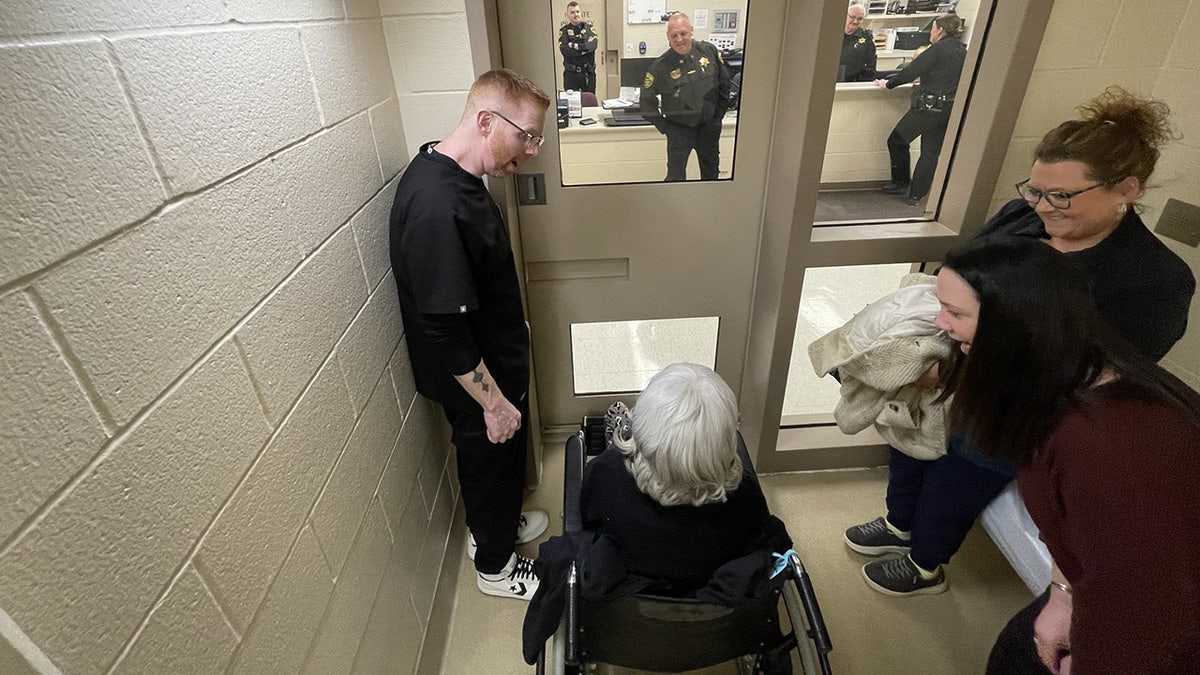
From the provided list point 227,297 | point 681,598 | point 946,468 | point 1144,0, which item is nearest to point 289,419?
point 227,297

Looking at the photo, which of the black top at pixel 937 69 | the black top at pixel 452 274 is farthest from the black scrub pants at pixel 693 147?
the black top at pixel 937 69

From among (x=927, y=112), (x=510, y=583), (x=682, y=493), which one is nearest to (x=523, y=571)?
(x=510, y=583)

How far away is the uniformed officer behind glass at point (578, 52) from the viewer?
1.64 m

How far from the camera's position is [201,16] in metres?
0.76

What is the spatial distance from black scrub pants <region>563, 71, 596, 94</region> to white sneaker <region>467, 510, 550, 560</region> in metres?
1.49

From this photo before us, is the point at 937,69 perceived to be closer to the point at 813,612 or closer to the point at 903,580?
the point at 903,580

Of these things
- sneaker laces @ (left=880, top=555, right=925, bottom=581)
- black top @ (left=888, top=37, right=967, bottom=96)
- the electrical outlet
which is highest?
black top @ (left=888, top=37, right=967, bottom=96)

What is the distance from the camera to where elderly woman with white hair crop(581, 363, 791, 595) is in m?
1.07

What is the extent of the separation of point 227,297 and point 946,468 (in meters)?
1.74

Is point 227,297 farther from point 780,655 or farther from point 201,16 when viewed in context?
point 780,655

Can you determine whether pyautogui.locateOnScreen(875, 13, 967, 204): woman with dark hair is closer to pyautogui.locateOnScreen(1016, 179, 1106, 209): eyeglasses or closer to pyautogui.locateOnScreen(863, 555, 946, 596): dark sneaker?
pyautogui.locateOnScreen(1016, 179, 1106, 209): eyeglasses

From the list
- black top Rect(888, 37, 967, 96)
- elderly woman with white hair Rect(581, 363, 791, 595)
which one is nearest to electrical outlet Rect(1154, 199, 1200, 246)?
black top Rect(888, 37, 967, 96)

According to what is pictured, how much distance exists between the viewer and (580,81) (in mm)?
1706

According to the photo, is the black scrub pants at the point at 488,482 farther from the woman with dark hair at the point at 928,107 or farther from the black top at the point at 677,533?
the woman with dark hair at the point at 928,107
